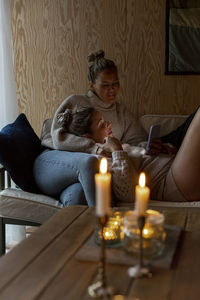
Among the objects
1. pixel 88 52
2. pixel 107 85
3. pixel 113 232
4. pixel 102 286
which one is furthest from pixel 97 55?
pixel 102 286

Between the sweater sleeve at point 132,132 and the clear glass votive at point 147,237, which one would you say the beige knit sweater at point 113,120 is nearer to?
the sweater sleeve at point 132,132

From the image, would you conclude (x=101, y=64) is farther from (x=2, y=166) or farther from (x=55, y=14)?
(x=2, y=166)

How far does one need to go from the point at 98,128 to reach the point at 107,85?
39 centimetres

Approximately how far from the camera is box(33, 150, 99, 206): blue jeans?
218cm

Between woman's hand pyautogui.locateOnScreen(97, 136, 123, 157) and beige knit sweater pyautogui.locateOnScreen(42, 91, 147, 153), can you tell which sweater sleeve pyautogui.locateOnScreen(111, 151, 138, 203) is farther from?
beige knit sweater pyautogui.locateOnScreen(42, 91, 147, 153)

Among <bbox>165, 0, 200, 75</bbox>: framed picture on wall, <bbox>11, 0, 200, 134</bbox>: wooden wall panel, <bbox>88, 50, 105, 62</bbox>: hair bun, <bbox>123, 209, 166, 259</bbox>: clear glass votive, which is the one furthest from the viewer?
<bbox>11, 0, 200, 134</bbox>: wooden wall panel

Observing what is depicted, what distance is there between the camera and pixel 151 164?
2.37 metres

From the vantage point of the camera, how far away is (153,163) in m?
2.38

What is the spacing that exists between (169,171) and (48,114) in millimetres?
1403

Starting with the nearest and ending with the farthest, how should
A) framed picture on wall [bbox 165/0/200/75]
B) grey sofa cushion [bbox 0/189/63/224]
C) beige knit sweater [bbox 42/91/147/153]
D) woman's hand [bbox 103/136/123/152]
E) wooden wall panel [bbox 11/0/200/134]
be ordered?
grey sofa cushion [bbox 0/189/63/224]
woman's hand [bbox 103/136/123/152]
beige knit sweater [bbox 42/91/147/153]
framed picture on wall [bbox 165/0/200/75]
wooden wall panel [bbox 11/0/200/134]

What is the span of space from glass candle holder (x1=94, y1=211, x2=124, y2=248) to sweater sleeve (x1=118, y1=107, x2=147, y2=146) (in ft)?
4.78

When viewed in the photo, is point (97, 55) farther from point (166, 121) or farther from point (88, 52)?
point (166, 121)

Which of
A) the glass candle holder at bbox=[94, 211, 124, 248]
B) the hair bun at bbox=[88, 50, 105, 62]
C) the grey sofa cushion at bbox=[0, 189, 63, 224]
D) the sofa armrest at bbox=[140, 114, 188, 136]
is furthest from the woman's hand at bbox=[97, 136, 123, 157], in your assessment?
the glass candle holder at bbox=[94, 211, 124, 248]

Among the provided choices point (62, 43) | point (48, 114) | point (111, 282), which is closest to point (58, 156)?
point (48, 114)
